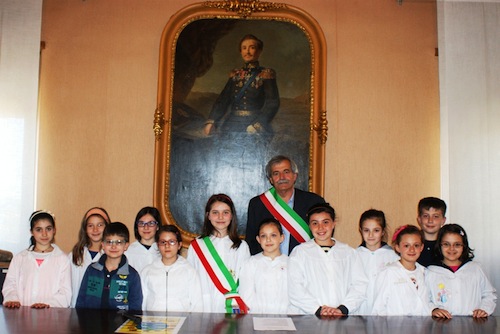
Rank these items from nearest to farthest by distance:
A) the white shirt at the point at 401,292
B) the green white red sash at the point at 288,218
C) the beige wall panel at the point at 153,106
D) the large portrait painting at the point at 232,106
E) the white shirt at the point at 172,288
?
the white shirt at the point at 401,292, the white shirt at the point at 172,288, the green white red sash at the point at 288,218, the large portrait painting at the point at 232,106, the beige wall panel at the point at 153,106

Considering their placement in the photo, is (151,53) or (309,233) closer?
(309,233)

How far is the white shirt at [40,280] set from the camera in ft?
14.2

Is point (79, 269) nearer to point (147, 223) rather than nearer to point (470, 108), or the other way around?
point (147, 223)

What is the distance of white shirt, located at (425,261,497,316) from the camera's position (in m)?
4.22

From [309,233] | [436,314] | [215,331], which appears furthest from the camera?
[309,233]

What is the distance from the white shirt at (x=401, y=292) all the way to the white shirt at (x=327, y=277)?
148mm

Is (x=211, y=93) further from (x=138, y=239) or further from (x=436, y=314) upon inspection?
(x=436, y=314)

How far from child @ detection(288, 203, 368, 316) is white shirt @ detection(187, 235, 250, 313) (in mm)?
442

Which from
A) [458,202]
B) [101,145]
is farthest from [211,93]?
[458,202]

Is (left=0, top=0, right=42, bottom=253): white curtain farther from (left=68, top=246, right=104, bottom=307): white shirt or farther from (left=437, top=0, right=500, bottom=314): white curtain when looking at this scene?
(left=437, top=0, right=500, bottom=314): white curtain

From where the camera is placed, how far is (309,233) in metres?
4.88

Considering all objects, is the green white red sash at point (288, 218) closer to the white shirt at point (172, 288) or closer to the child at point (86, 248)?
the white shirt at point (172, 288)

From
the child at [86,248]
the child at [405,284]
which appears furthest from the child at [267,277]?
the child at [86,248]

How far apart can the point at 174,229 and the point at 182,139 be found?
1.91 m
